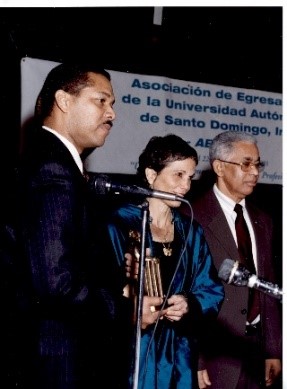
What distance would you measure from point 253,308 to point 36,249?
1.70 metres

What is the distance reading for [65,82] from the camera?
2.06 meters

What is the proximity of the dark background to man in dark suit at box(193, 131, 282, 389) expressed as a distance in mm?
471

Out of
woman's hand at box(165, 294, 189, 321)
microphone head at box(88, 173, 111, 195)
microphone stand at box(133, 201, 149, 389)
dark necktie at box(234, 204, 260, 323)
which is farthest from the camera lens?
dark necktie at box(234, 204, 260, 323)

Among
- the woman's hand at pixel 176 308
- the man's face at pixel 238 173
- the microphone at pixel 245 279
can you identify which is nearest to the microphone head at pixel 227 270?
the microphone at pixel 245 279

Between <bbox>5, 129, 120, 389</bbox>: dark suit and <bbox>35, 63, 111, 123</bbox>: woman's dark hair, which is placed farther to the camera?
<bbox>35, 63, 111, 123</bbox>: woman's dark hair

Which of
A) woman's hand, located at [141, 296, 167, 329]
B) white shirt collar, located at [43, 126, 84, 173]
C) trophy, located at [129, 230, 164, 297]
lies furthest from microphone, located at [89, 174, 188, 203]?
woman's hand, located at [141, 296, 167, 329]

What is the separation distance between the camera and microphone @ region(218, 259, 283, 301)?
1428 millimetres

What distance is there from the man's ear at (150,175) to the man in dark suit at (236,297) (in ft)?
1.60

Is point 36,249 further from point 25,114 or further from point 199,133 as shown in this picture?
point 199,133

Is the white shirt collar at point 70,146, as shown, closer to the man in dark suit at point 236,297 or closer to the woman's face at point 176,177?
the woman's face at point 176,177

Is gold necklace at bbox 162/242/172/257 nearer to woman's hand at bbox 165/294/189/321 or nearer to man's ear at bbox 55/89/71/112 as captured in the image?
woman's hand at bbox 165/294/189/321

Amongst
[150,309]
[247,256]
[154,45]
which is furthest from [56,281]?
[154,45]

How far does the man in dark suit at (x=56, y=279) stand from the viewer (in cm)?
165
